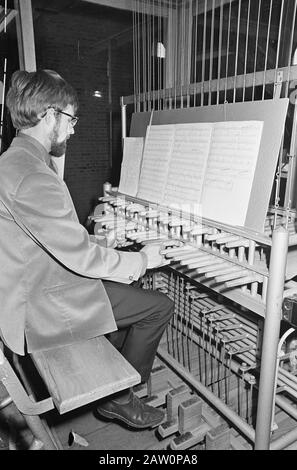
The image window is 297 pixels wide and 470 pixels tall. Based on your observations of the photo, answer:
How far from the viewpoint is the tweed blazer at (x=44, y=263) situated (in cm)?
136

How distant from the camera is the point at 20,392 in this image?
1.30 metres

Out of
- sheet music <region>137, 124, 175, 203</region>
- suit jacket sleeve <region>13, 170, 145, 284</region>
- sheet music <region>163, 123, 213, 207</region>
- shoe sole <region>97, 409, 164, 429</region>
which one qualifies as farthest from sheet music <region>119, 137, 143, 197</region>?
shoe sole <region>97, 409, 164, 429</region>

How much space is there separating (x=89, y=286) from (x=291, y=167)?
3.39 ft

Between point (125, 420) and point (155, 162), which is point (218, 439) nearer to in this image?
point (125, 420)

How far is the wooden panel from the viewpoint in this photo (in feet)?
4.01

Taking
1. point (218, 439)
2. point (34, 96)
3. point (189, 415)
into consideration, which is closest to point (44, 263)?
point (34, 96)

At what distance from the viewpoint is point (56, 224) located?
1.37m

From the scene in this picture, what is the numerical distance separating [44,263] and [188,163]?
86 cm

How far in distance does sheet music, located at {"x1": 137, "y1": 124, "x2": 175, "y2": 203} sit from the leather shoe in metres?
1.07

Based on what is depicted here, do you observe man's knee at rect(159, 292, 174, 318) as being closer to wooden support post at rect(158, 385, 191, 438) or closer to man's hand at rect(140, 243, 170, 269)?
man's hand at rect(140, 243, 170, 269)

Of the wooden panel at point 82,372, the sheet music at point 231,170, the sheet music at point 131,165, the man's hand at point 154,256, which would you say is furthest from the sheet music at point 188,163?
the wooden panel at point 82,372
